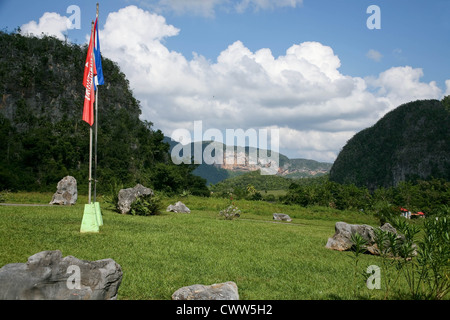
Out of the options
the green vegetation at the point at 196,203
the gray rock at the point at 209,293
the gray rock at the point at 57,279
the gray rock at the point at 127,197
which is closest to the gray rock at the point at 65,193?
the green vegetation at the point at 196,203

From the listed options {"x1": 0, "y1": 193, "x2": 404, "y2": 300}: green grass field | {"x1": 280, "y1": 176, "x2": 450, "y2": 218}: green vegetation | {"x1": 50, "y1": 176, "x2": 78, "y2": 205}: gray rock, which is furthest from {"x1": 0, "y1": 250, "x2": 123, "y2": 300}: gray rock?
{"x1": 280, "y1": 176, "x2": 450, "y2": 218}: green vegetation

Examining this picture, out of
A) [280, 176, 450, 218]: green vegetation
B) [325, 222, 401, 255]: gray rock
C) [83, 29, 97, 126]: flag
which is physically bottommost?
[280, 176, 450, 218]: green vegetation

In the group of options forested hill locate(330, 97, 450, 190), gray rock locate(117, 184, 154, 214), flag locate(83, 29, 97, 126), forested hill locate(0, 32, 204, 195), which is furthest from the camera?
forested hill locate(330, 97, 450, 190)

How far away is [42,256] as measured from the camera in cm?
496

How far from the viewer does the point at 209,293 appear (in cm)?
517

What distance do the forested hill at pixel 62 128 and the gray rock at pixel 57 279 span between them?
37999 millimetres

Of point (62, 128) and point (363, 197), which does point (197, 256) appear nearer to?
point (363, 197)

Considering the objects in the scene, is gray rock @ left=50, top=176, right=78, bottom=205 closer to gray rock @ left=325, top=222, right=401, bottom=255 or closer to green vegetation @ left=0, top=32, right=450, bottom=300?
green vegetation @ left=0, top=32, right=450, bottom=300

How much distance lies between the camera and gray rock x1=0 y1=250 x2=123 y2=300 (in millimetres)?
4547

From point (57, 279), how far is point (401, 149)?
10897cm

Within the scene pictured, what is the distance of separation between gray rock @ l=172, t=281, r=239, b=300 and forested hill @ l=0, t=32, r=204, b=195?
38022 millimetres

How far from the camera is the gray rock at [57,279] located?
4.55 m

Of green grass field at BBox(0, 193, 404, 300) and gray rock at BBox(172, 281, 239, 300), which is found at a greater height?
gray rock at BBox(172, 281, 239, 300)
